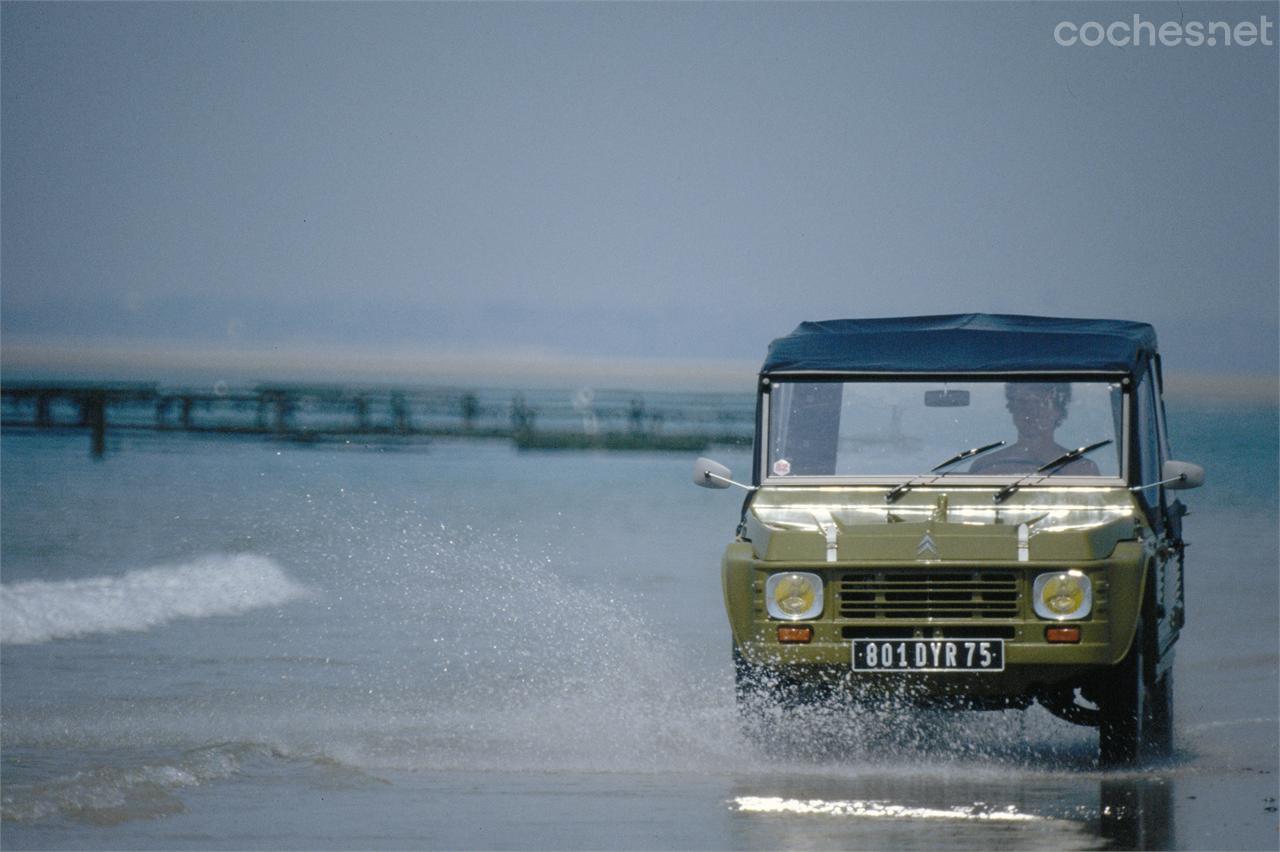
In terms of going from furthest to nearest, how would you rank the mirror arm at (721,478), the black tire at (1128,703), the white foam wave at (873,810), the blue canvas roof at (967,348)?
1. the mirror arm at (721,478)
2. the blue canvas roof at (967,348)
3. the black tire at (1128,703)
4. the white foam wave at (873,810)

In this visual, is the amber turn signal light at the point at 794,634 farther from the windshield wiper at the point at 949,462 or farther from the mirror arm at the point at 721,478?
the mirror arm at the point at 721,478

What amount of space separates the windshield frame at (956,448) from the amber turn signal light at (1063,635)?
792 millimetres

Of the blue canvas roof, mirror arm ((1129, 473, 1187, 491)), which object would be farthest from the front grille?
the blue canvas roof

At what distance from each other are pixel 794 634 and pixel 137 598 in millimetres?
12492

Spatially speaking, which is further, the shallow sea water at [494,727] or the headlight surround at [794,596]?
the headlight surround at [794,596]

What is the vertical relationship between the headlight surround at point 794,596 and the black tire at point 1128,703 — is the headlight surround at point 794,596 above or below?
above

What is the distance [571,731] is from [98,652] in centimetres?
652

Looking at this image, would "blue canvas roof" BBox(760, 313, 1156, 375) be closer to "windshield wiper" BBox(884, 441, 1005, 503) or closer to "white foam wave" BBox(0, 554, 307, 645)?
"windshield wiper" BBox(884, 441, 1005, 503)

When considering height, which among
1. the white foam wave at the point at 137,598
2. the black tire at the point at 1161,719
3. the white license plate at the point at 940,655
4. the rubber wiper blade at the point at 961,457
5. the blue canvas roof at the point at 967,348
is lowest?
the white foam wave at the point at 137,598

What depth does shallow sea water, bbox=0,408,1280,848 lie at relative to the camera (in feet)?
26.5

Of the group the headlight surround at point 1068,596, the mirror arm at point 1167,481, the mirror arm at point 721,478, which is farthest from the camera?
the mirror arm at point 721,478

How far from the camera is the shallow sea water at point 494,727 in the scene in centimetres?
809

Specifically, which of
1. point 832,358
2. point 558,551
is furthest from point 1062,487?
point 558,551

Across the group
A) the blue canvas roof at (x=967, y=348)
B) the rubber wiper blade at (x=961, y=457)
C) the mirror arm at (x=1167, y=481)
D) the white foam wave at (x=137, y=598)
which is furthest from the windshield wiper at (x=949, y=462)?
the white foam wave at (x=137, y=598)
